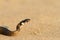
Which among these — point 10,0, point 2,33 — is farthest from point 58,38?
point 10,0

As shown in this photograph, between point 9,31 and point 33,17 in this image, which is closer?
point 9,31

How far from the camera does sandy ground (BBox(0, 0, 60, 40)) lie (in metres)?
9.22

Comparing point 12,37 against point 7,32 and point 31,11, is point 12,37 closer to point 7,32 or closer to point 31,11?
point 7,32

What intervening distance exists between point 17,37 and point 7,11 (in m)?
3.69

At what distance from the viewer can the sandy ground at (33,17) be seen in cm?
922

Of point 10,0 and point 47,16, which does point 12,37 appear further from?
point 10,0

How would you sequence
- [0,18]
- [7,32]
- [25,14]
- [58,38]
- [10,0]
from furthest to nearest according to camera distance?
[10,0] → [25,14] → [0,18] → [7,32] → [58,38]

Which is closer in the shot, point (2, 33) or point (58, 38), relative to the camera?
point (58, 38)

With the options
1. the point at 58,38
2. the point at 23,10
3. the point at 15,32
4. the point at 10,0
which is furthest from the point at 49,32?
the point at 10,0

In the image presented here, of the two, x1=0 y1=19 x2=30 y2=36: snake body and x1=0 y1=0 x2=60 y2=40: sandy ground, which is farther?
x1=0 y1=19 x2=30 y2=36: snake body

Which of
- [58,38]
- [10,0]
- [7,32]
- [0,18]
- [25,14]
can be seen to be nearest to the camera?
[58,38]

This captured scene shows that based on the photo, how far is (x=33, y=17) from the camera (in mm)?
11430

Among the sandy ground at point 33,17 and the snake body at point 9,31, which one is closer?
the sandy ground at point 33,17

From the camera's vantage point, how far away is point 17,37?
903 centimetres
